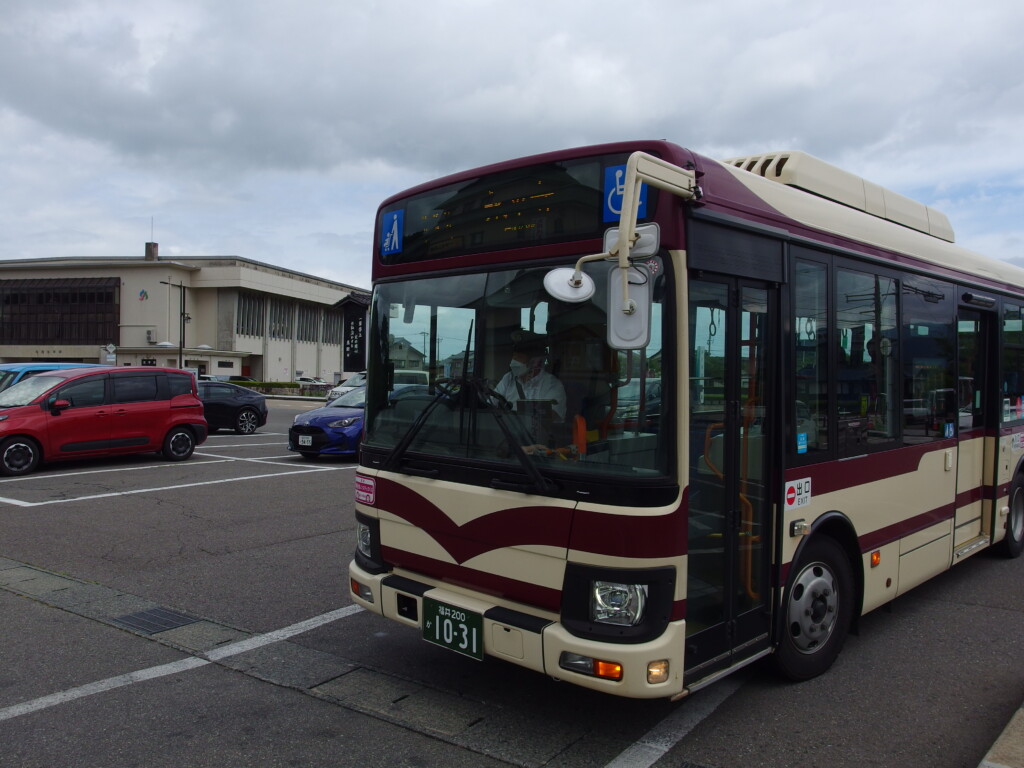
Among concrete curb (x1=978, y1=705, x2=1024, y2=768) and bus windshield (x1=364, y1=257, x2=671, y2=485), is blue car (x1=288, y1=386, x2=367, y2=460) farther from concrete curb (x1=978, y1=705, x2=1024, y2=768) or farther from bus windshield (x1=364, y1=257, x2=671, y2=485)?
concrete curb (x1=978, y1=705, x2=1024, y2=768)

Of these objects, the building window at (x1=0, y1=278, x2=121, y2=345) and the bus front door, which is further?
the building window at (x1=0, y1=278, x2=121, y2=345)

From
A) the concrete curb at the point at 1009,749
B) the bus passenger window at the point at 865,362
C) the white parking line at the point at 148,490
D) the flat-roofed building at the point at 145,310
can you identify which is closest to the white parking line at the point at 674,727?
the concrete curb at the point at 1009,749

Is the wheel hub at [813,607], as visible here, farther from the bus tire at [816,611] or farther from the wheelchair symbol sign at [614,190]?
the wheelchair symbol sign at [614,190]

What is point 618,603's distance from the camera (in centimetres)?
352

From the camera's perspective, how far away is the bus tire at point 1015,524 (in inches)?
291

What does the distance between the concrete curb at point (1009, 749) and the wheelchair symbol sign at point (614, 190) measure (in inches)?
111

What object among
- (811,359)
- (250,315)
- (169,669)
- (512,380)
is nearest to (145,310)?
(250,315)

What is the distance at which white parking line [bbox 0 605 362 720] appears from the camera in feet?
14.1

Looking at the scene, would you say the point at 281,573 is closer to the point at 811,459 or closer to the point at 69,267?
the point at 811,459

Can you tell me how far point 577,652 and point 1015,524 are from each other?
20.1ft

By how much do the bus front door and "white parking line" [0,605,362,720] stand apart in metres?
3.00

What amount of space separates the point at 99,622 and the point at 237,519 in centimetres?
386

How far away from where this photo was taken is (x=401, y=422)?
14.9 ft

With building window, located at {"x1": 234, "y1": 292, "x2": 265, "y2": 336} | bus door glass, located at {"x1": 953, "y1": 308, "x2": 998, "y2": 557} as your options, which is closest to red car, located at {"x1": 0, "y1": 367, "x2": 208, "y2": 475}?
bus door glass, located at {"x1": 953, "y1": 308, "x2": 998, "y2": 557}
